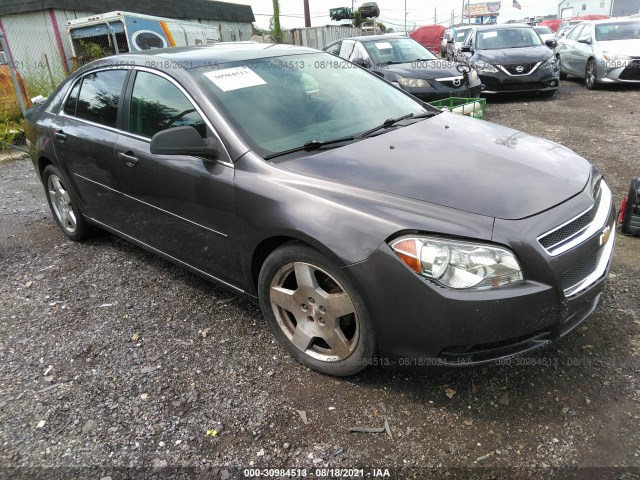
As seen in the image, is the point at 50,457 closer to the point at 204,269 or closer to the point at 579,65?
the point at 204,269

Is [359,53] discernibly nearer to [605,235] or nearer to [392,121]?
[392,121]

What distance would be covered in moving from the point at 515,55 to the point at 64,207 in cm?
912

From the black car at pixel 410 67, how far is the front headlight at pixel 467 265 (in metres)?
6.75

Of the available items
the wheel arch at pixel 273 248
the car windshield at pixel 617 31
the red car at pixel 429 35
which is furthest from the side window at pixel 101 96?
the red car at pixel 429 35

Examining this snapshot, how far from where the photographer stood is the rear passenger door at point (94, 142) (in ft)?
11.8

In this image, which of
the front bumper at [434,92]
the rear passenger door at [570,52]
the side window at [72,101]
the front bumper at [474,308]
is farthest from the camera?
the rear passenger door at [570,52]

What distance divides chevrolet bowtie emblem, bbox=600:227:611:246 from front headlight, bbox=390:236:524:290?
667 mm

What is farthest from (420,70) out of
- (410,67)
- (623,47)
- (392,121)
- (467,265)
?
(467,265)

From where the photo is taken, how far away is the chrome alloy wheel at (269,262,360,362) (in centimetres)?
246

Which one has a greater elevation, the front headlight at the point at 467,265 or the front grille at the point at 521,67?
the front headlight at the point at 467,265

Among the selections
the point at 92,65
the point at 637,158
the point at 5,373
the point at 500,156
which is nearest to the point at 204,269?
the point at 5,373

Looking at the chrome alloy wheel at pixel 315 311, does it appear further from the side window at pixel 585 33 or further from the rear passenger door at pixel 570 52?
the rear passenger door at pixel 570 52

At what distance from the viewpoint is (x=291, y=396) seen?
2568 mm

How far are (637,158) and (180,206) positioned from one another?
5436 mm
